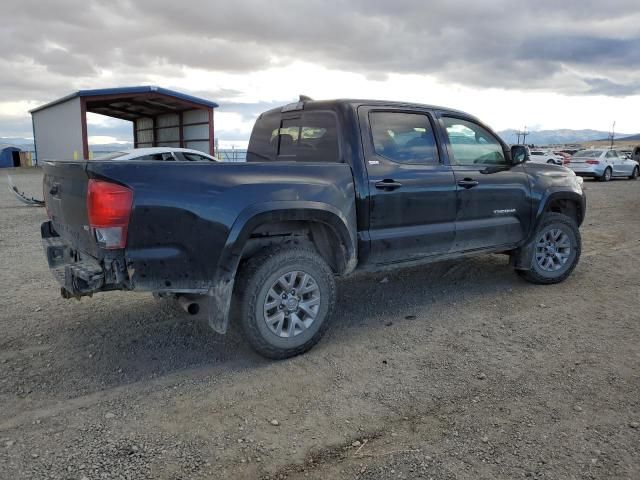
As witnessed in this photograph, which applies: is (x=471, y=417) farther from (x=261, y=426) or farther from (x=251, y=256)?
(x=251, y=256)

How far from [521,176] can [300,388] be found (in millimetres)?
3392

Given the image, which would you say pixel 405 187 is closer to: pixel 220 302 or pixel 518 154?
pixel 518 154

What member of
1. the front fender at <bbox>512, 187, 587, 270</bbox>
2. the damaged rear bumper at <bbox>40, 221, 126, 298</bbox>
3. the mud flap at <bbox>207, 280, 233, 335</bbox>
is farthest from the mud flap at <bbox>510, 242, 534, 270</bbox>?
the damaged rear bumper at <bbox>40, 221, 126, 298</bbox>

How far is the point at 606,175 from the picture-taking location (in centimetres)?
Result: 2370

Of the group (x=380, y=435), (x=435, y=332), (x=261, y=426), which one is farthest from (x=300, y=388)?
(x=435, y=332)

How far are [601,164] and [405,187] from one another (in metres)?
22.6

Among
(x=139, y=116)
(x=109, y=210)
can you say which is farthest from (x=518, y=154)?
(x=139, y=116)

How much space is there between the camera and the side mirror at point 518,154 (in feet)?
17.0

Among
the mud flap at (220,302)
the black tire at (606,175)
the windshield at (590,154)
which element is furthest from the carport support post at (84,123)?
the black tire at (606,175)

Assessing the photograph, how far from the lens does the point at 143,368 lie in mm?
3676

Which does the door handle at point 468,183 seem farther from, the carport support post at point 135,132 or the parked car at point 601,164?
the carport support post at point 135,132

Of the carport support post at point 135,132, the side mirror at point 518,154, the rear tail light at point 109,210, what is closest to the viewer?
the rear tail light at point 109,210

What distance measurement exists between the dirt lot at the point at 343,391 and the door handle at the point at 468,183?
1.20 meters

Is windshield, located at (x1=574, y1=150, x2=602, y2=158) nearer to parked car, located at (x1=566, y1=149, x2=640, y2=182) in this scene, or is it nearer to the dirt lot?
parked car, located at (x1=566, y1=149, x2=640, y2=182)
